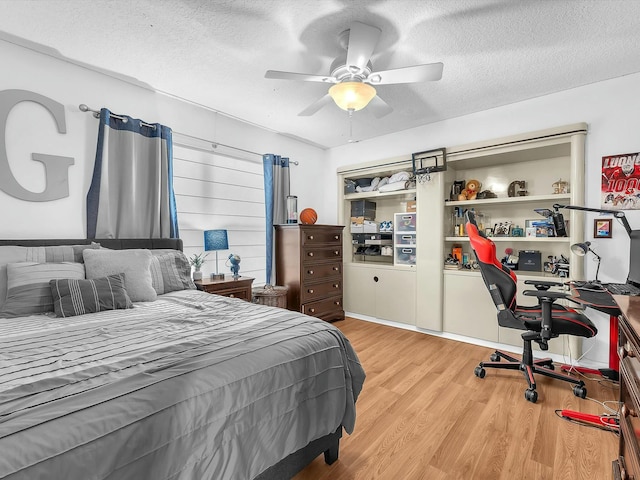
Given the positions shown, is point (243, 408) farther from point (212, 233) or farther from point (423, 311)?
point (423, 311)

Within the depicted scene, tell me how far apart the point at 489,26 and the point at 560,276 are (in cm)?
233

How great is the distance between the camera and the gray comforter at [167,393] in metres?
0.78

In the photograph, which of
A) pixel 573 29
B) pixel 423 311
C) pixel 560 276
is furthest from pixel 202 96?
pixel 560 276

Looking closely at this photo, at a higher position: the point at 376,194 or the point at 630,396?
the point at 376,194

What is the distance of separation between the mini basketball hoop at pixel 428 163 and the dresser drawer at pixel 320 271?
5.06 ft

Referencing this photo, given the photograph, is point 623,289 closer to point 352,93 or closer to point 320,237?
point 352,93

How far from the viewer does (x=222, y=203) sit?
3.53 metres

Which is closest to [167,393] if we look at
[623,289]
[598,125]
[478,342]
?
[623,289]

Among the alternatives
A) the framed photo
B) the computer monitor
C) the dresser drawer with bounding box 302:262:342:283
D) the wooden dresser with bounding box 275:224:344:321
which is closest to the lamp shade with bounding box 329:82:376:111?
the wooden dresser with bounding box 275:224:344:321

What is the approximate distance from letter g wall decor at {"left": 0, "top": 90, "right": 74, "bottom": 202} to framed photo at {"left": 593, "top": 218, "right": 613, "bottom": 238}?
14.6 feet

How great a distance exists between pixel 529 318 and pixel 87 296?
122 inches

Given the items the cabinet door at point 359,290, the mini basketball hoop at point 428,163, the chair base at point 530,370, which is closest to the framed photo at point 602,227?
the chair base at point 530,370

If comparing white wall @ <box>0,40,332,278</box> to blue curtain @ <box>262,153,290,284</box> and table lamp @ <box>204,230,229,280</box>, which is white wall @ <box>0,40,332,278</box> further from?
blue curtain @ <box>262,153,290,284</box>

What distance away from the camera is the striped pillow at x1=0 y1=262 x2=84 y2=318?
70.0 inches
